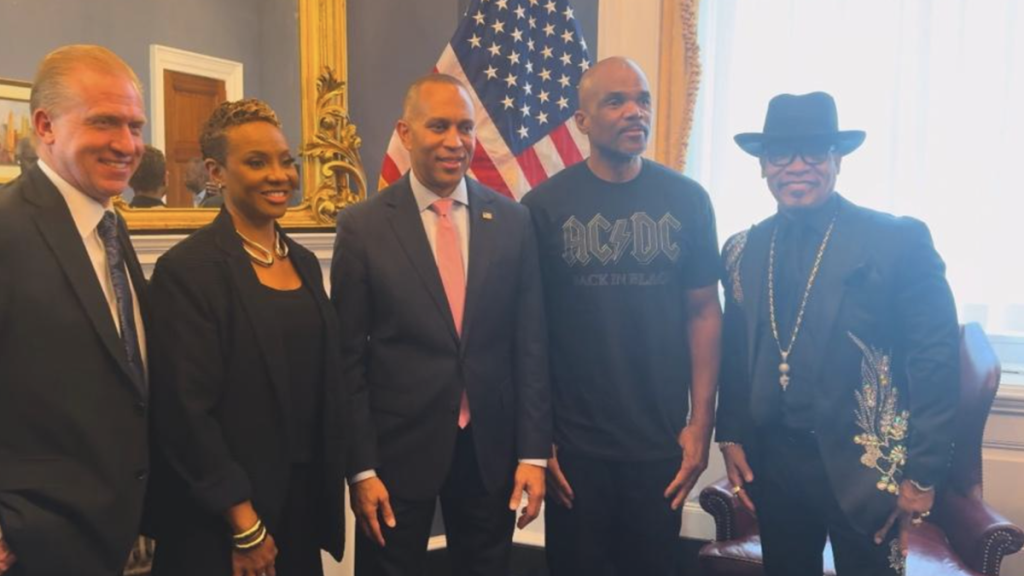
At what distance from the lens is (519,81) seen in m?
2.94

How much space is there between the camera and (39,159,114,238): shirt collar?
4.66 ft

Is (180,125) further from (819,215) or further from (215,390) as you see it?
(819,215)

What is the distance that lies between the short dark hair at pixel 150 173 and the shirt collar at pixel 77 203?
3.30ft

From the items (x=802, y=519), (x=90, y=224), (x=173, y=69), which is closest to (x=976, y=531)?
(x=802, y=519)

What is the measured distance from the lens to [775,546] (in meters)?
1.89

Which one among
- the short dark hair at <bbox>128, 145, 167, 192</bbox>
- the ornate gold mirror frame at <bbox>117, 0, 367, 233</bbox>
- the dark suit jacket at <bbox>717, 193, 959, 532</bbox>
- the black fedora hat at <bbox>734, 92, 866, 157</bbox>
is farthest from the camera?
the ornate gold mirror frame at <bbox>117, 0, 367, 233</bbox>

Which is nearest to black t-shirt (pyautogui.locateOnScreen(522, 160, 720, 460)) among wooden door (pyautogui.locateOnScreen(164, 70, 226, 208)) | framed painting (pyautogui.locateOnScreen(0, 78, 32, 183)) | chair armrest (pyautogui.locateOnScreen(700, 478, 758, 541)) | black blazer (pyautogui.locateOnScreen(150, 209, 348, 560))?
chair armrest (pyautogui.locateOnScreen(700, 478, 758, 541))

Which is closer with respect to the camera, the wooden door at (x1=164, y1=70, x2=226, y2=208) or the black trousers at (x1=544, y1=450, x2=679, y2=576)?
the black trousers at (x1=544, y1=450, x2=679, y2=576)

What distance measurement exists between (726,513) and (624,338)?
34.6 inches

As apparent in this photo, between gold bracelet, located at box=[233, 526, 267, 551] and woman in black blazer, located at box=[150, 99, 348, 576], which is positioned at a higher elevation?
woman in black blazer, located at box=[150, 99, 348, 576]

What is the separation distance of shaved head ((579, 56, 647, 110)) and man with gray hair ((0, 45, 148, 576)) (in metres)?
1.05

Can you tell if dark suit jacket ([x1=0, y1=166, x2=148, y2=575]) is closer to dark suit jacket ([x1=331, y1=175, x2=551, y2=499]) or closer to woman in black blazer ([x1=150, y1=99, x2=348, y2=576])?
woman in black blazer ([x1=150, y1=99, x2=348, y2=576])

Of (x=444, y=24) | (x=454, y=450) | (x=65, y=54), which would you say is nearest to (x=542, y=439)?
(x=454, y=450)

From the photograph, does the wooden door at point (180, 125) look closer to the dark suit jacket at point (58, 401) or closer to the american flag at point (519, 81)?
the american flag at point (519, 81)
